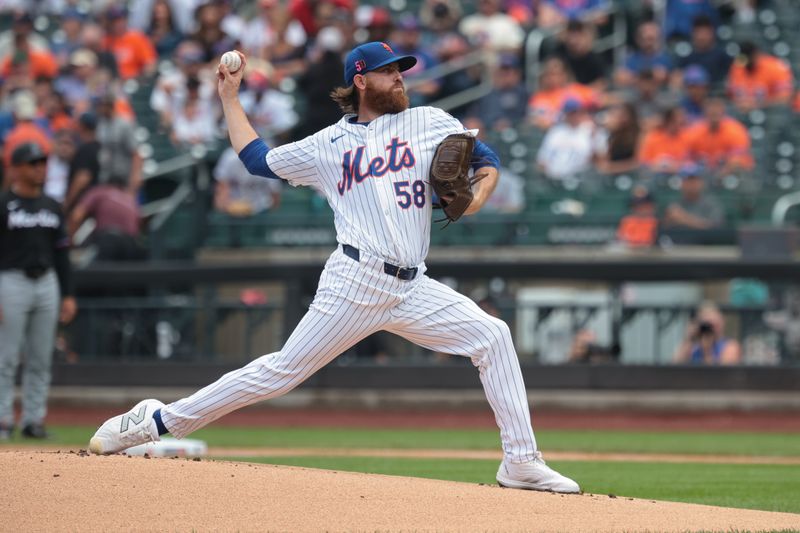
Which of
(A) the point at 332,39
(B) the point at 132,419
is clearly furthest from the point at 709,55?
(B) the point at 132,419

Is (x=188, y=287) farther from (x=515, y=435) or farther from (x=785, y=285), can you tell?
(x=515, y=435)

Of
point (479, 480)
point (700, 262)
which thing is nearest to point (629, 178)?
point (700, 262)

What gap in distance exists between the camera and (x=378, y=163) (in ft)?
20.1

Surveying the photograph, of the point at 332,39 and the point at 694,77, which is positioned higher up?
the point at 332,39

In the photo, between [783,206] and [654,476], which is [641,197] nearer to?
[783,206]

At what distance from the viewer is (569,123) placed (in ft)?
48.0

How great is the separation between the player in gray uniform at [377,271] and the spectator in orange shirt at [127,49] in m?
11.7

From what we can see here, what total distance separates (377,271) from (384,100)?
2.64 feet

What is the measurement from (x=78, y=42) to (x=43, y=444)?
9.42 metres

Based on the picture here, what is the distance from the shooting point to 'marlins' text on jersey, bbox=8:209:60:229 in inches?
402

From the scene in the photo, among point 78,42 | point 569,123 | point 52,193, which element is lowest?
point 52,193

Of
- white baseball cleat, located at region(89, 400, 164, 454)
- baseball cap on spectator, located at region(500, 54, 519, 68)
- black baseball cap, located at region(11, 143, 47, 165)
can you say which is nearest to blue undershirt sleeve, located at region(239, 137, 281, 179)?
white baseball cleat, located at region(89, 400, 164, 454)

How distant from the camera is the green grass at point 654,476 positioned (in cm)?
721

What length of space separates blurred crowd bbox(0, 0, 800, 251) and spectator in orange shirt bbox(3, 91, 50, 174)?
0.11 feet
